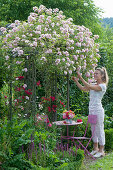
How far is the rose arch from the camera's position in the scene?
5.15 meters

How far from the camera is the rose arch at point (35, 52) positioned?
515 centimetres

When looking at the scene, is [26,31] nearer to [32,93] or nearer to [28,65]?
[28,65]

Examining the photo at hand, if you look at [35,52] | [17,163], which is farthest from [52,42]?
[17,163]

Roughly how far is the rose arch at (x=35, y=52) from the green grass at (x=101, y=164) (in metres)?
1.42

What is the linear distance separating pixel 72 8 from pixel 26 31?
50.1ft

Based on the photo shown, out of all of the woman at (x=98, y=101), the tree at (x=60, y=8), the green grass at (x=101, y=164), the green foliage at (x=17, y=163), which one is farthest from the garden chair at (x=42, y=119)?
the tree at (x=60, y=8)

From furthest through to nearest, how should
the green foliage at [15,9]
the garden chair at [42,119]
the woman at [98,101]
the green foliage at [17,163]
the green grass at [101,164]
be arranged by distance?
the green foliage at [15,9] < the woman at [98,101] < the garden chair at [42,119] < the green grass at [101,164] < the green foliage at [17,163]

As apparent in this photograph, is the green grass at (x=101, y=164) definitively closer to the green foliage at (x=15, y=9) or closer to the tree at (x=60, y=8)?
the tree at (x=60, y=8)

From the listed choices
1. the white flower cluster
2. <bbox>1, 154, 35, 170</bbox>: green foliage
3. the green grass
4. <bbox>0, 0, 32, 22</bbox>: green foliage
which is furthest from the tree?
<bbox>1, 154, 35, 170</bbox>: green foliage

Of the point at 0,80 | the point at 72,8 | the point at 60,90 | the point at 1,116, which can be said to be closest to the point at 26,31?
the point at 0,80

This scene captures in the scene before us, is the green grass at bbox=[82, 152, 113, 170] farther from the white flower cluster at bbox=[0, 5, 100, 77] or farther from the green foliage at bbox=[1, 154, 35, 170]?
the white flower cluster at bbox=[0, 5, 100, 77]

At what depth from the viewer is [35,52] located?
5.04 meters

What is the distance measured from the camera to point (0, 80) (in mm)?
5254

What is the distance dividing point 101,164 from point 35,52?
7.85 feet
